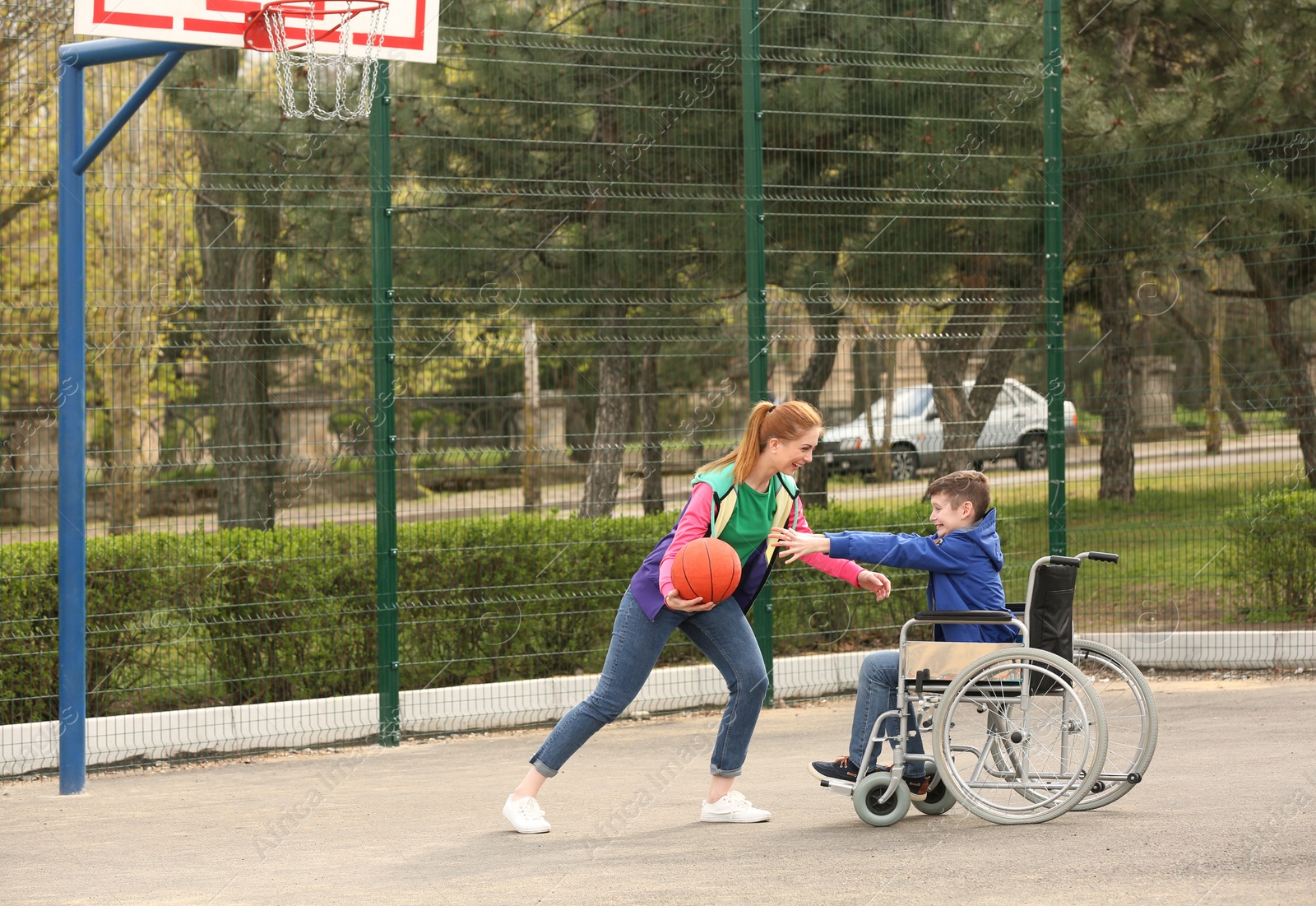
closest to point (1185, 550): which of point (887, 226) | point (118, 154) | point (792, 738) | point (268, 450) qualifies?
point (887, 226)

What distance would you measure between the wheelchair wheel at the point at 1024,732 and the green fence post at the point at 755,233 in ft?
10.4

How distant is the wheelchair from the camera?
530 centimetres

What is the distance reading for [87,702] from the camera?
7.81m

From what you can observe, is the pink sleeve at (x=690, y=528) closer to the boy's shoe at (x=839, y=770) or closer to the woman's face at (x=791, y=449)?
the woman's face at (x=791, y=449)

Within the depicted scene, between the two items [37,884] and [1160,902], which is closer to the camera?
[1160,902]

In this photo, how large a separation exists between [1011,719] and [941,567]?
65 cm

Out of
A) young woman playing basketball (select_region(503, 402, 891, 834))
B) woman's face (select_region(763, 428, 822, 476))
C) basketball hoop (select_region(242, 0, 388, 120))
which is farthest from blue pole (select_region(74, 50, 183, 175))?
woman's face (select_region(763, 428, 822, 476))

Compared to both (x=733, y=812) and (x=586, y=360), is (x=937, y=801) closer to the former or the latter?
(x=733, y=812)

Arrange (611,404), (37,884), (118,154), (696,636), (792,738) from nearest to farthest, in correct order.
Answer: (37,884) → (696,636) → (792,738) → (611,404) → (118,154)

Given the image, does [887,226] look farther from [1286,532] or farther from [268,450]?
[268,450]

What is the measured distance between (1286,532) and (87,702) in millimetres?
7393

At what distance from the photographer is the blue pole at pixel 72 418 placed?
678cm

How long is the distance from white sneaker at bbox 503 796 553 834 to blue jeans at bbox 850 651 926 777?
1.25 m

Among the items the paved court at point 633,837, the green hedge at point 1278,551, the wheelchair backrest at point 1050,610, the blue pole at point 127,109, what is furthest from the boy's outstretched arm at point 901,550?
the green hedge at point 1278,551
